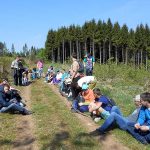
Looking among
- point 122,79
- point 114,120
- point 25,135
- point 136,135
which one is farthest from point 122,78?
point 136,135

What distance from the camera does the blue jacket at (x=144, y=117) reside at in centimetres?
874

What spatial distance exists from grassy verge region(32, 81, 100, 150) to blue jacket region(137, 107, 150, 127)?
1.15 m

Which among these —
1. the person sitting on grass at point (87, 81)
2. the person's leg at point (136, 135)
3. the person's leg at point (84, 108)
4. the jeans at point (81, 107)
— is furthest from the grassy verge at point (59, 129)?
the person sitting on grass at point (87, 81)

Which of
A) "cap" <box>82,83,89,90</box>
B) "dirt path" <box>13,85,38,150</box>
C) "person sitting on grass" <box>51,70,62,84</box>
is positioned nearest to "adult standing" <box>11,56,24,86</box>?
"person sitting on grass" <box>51,70,62,84</box>

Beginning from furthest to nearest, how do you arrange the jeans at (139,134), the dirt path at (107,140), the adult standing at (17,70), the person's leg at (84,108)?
the adult standing at (17,70)
the person's leg at (84,108)
the jeans at (139,134)
the dirt path at (107,140)

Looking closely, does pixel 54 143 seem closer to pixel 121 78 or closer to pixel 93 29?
pixel 121 78

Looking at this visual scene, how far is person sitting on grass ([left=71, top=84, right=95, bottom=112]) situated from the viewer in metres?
12.9

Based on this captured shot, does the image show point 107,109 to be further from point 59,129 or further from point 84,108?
point 84,108

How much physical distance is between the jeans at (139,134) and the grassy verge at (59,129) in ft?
3.29

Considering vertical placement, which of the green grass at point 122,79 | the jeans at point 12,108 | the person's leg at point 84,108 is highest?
the green grass at point 122,79

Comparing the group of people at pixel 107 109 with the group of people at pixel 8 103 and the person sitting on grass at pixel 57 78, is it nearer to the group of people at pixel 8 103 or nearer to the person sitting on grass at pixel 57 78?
the group of people at pixel 8 103

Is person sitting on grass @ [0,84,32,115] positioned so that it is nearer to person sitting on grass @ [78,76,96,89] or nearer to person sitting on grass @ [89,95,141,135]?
person sitting on grass @ [78,76,96,89]

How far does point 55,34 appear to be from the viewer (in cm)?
10506

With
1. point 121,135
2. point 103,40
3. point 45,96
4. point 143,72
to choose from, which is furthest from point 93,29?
point 121,135
